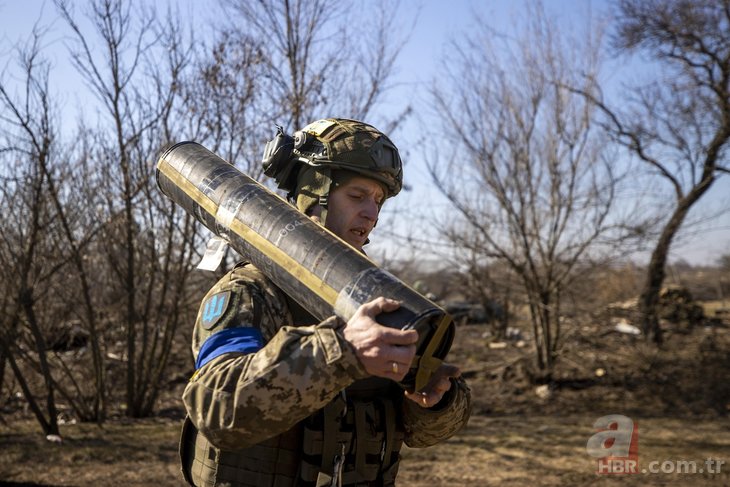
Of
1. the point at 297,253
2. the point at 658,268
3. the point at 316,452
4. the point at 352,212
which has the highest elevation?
the point at 658,268

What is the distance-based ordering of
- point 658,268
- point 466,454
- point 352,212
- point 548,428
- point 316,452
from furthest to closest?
1. point 658,268
2. point 548,428
3. point 466,454
4. point 352,212
5. point 316,452

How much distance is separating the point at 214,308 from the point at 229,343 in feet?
0.50

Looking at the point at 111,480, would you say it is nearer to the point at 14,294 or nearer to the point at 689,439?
the point at 14,294

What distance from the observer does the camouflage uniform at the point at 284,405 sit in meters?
1.56

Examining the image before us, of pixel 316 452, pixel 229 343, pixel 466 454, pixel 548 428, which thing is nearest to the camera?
pixel 229 343

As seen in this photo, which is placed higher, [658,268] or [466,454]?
[658,268]

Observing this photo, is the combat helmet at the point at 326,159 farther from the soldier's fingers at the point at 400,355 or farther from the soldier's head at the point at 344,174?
the soldier's fingers at the point at 400,355

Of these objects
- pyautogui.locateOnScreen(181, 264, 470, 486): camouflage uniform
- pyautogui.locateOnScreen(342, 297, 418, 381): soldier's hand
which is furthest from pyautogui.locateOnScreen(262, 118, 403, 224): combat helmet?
pyautogui.locateOnScreen(342, 297, 418, 381): soldier's hand

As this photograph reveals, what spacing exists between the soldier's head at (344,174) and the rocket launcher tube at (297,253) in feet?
0.80

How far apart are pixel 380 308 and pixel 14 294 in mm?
6975

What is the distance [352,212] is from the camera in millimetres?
2279

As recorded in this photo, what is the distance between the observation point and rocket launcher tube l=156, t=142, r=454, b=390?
1.65 metres

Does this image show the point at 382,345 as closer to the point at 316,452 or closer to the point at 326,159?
the point at 316,452

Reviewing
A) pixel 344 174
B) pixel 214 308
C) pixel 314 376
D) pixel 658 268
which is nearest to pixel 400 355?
pixel 314 376
